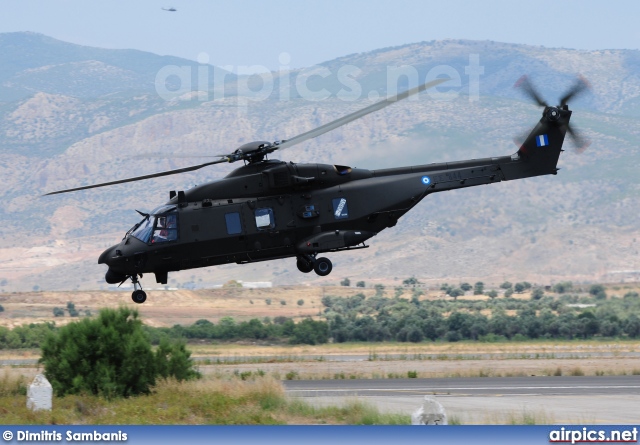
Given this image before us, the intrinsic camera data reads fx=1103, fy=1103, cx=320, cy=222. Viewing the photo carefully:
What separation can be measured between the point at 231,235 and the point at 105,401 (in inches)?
283

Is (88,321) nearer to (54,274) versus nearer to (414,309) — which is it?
(414,309)

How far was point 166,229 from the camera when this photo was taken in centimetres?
3091

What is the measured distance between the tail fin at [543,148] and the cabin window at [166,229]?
9914mm

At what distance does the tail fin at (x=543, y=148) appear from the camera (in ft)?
110

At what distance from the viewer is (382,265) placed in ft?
596

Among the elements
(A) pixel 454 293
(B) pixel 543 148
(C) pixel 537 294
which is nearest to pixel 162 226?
(B) pixel 543 148

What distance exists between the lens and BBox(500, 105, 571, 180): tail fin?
33.4 m

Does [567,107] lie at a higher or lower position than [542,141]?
higher

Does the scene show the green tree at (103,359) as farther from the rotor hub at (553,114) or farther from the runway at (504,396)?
the rotor hub at (553,114)

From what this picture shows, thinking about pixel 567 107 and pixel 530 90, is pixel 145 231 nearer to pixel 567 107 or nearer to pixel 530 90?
pixel 530 90

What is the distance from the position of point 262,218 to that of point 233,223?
83cm

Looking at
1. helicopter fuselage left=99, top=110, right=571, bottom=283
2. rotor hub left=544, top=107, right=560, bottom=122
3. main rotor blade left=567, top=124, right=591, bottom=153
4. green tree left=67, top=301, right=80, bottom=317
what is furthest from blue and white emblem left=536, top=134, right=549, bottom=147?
green tree left=67, top=301, right=80, bottom=317

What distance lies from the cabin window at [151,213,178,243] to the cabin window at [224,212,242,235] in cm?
146

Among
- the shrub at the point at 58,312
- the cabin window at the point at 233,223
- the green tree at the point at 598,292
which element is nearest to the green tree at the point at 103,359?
the cabin window at the point at 233,223
